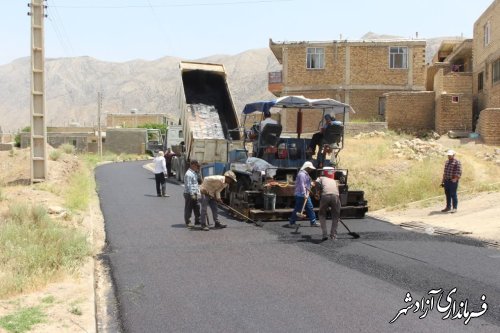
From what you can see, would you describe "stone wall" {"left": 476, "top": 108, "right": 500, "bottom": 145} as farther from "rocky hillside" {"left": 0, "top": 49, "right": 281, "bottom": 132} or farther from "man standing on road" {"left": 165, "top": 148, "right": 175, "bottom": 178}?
"rocky hillside" {"left": 0, "top": 49, "right": 281, "bottom": 132}

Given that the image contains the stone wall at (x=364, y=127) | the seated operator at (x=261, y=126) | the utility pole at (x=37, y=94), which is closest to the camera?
the seated operator at (x=261, y=126)

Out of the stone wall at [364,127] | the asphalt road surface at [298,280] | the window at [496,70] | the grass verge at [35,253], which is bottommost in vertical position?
the asphalt road surface at [298,280]

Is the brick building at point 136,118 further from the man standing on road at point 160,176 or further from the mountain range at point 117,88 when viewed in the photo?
the man standing on road at point 160,176

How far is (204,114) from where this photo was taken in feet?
72.7

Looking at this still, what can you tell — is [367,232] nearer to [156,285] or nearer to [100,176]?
[156,285]

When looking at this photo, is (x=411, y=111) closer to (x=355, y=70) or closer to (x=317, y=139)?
(x=355, y=70)

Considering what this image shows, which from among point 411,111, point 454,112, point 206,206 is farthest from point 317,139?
point 411,111

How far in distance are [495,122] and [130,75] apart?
170775 millimetres

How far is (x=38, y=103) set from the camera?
20953 mm

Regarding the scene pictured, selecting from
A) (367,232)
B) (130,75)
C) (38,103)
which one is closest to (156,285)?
(367,232)

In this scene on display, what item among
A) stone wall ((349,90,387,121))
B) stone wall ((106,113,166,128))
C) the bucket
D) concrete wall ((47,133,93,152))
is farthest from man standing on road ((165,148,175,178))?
stone wall ((106,113,166,128))

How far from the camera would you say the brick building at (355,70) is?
36.2m

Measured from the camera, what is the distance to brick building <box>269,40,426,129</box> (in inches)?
1425

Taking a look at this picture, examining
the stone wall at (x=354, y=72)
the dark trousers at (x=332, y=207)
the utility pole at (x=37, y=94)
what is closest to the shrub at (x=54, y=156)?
the utility pole at (x=37, y=94)
